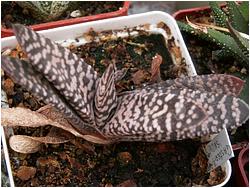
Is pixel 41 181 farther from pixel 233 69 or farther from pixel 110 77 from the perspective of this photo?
pixel 233 69

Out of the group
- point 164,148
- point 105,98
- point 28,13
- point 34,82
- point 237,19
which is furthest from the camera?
point 28,13

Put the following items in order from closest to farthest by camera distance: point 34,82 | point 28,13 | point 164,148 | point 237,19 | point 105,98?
point 34,82
point 105,98
point 164,148
point 237,19
point 28,13

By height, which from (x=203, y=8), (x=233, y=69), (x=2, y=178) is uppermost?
(x=203, y=8)

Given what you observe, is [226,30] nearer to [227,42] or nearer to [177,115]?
[227,42]

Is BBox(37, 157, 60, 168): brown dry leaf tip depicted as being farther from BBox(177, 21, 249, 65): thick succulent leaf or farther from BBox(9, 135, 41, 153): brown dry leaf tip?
BBox(177, 21, 249, 65): thick succulent leaf

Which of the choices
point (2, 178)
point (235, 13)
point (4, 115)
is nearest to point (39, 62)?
point (4, 115)

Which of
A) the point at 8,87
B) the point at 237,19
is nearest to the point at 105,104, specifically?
the point at 8,87

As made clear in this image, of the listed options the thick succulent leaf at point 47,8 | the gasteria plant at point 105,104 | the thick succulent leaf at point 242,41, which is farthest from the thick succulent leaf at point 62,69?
the thick succulent leaf at point 47,8
